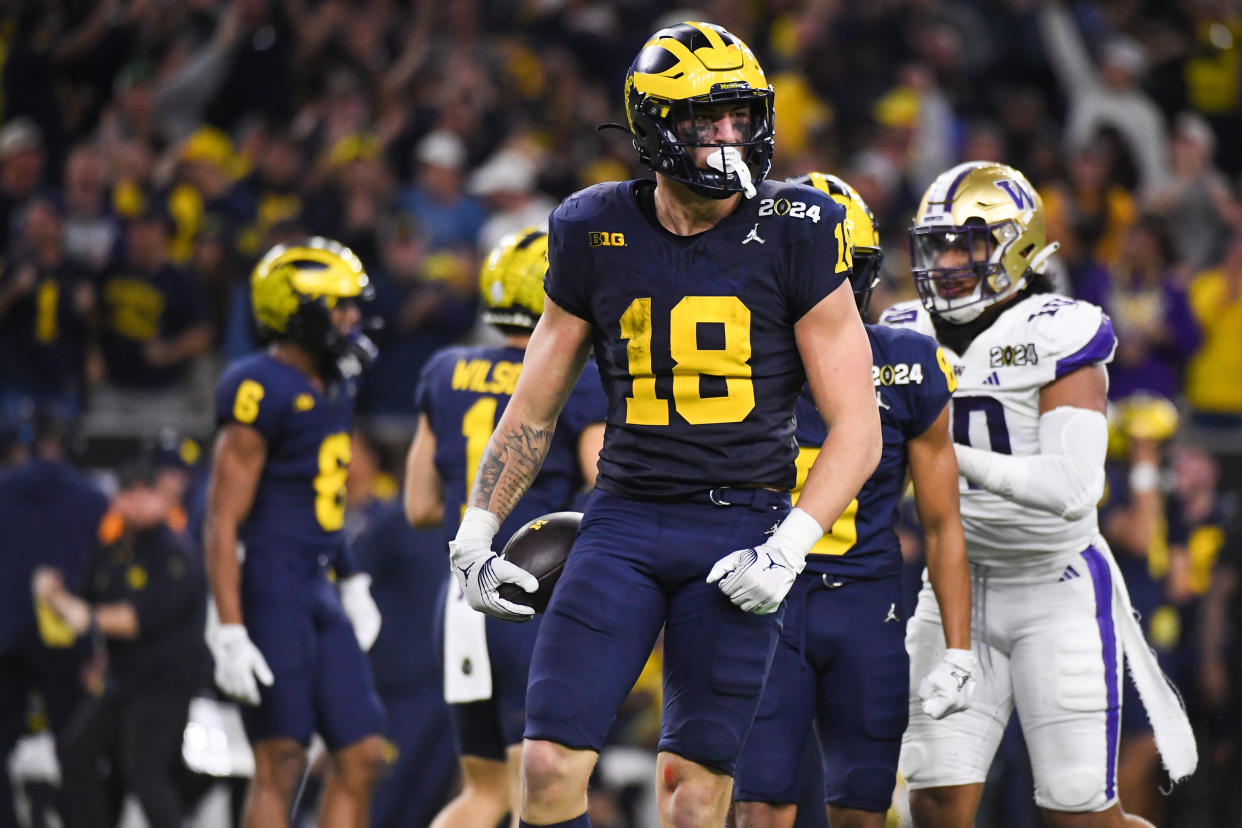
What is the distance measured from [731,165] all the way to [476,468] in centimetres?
184

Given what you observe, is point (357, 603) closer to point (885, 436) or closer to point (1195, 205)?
point (885, 436)

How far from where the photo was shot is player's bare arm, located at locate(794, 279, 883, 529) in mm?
3713

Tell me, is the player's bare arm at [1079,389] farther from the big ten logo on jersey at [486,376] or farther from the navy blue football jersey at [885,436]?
the big ten logo on jersey at [486,376]

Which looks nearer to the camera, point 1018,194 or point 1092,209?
point 1018,194

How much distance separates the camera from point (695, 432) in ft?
12.2

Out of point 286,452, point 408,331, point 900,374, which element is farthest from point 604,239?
point 408,331

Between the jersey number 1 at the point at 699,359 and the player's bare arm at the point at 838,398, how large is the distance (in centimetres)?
15

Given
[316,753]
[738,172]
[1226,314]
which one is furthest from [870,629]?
[1226,314]

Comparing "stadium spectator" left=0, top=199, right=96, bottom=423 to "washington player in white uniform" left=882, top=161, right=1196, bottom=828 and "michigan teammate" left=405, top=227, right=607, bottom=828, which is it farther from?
"washington player in white uniform" left=882, top=161, right=1196, bottom=828

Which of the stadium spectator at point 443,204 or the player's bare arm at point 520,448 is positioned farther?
the stadium spectator at point 443,204

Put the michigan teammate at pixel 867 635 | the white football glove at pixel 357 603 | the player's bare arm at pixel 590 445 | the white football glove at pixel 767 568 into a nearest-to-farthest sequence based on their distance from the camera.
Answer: the white football glove at pixel 767 568 < the michigan teammate at pixel 867 635 < the player's bare arm at pixel 590 445 < the white football glove at pixel 357 603

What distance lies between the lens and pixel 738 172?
3736 mm

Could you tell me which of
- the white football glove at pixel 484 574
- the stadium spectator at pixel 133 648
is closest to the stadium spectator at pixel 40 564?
the stadium spectator at pixel 133 648

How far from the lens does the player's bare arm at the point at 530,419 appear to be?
3.99 meters
